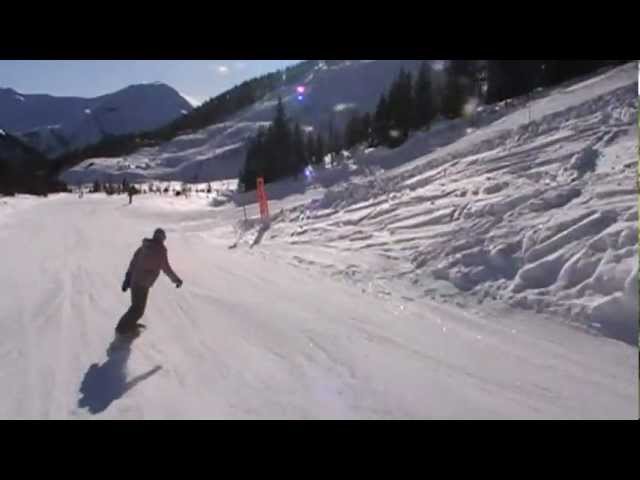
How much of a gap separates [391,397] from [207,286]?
5990 mm

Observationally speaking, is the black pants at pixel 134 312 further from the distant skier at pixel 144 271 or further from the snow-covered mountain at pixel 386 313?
the snow-covered mountain at pixel 386 313

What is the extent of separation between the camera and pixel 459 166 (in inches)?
697

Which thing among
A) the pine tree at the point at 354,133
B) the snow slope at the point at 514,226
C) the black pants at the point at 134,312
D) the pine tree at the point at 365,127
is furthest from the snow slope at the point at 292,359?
the pine tree at the point at 354,133

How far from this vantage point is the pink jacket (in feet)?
24.3

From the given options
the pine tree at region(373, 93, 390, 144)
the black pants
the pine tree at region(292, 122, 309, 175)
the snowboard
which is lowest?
the snowboard

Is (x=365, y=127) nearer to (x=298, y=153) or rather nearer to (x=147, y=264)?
(x=298, y=153)

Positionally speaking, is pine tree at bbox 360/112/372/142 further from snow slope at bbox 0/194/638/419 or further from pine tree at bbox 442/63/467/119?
snow slope at bbox 0/194/638/419

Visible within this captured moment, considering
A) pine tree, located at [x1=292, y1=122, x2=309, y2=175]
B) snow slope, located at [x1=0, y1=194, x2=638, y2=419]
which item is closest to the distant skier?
snow slope, located at [x1=0, y1=194, x2=638, y2=419]

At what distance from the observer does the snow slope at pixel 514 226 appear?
23.0 ft

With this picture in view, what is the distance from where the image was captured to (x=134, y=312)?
7.27 metres

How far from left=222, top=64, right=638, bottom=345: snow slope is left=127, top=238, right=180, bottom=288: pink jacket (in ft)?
12.6
